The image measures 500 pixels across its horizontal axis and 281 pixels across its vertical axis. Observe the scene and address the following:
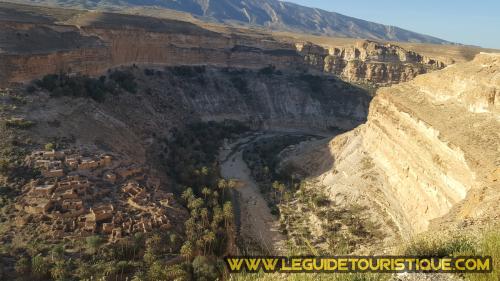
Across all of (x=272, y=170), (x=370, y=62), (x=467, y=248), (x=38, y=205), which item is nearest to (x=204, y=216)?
(x=38, y=205)

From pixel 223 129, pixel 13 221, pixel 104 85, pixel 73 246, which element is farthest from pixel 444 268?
pixel 223 129

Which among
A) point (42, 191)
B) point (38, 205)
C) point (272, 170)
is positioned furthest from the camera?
point (272, 170)

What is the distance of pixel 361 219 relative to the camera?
1126 inches

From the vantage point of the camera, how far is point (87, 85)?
1635 inches

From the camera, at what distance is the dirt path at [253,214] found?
28.6 metres

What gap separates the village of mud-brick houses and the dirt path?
5795mm

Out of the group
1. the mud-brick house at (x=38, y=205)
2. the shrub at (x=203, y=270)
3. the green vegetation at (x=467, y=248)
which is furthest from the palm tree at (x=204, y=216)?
the green vegetation at (x=467, y=248)

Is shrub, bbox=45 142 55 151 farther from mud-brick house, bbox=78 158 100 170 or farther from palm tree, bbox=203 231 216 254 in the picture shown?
palm tree, bbox=203 231 216 254

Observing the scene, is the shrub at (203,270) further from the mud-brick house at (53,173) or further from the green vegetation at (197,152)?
the green vegetation at (197,152)

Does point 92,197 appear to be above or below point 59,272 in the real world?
below

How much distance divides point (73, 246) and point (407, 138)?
21263 mm

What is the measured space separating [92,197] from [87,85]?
18.5 meters

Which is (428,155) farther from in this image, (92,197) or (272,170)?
(92,197)

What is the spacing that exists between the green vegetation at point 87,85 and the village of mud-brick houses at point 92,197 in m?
9.96
